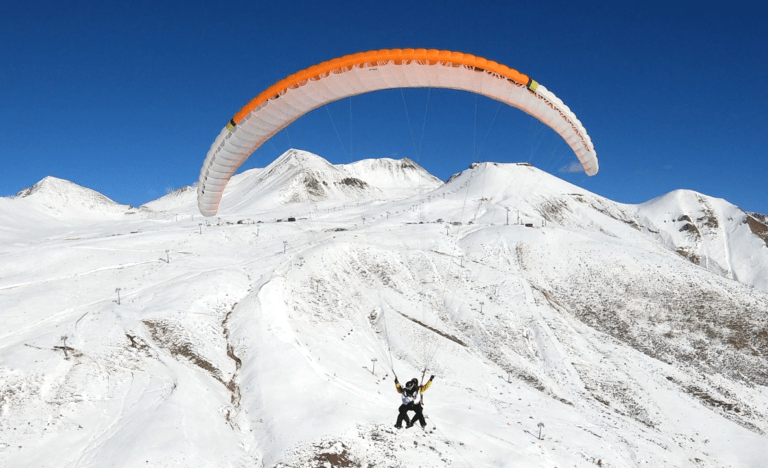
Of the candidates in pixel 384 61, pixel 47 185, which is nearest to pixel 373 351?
pixel 384 61

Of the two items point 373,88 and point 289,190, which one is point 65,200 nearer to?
point 289,190

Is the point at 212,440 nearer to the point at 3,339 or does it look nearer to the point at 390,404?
the point at 390,404

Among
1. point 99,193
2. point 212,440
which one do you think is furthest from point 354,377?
point 99,193

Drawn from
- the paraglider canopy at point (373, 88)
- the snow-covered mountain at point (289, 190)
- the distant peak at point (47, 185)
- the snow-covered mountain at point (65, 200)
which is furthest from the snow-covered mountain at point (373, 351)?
the distant peak at point (47, 185)

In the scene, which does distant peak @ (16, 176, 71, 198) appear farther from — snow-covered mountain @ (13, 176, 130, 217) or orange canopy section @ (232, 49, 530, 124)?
orange canopy section @ (232, 49, 530, 124)

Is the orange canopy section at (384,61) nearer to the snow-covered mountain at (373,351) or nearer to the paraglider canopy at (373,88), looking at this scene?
the paraglider canopy at (373,88)

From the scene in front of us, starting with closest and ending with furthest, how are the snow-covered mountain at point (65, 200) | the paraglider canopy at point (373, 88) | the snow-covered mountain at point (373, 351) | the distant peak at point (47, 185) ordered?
the paraglider canopy at point (373, 88) → the snow-covered mountain at point (373, 351) → the snow-covered mountain at point (65, 200) → the distant peak at point (47, 185)
